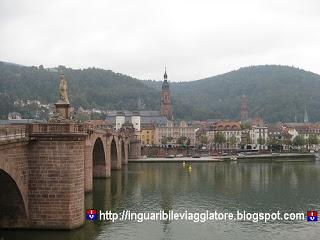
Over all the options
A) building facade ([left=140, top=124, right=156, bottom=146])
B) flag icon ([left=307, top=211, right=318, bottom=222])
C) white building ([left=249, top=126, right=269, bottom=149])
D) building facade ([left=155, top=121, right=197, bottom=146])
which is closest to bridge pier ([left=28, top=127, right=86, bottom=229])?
flag icon ([left=307, top=211, right=318, bottom=222])

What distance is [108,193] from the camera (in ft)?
149

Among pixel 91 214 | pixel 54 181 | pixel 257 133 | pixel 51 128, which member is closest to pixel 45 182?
pixel 54 181

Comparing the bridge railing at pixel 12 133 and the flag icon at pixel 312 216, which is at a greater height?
the bridge railing at pixel 12 133

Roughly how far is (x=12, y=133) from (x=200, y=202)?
2074cm

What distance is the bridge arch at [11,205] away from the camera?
81.9 ft

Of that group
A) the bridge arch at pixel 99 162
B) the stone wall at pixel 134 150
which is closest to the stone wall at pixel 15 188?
the bridge arch at pixel 99 162

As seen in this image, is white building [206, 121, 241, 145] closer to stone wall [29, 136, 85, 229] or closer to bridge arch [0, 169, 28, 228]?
stone wall [29, 136, 85, 229]

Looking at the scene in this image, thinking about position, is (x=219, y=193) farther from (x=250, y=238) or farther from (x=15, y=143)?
A: (x=15, y=143)

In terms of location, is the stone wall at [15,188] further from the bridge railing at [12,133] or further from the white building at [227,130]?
the white building at [227,130]

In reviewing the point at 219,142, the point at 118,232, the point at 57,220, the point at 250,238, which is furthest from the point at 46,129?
the point at 219,142

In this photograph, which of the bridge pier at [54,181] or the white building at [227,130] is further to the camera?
the white building at [227,130]

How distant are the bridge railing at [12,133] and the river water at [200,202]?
18.6 feet

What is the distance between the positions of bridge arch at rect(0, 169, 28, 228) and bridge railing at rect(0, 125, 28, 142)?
2344 mm

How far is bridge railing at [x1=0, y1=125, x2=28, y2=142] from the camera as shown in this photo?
23.4 metres
